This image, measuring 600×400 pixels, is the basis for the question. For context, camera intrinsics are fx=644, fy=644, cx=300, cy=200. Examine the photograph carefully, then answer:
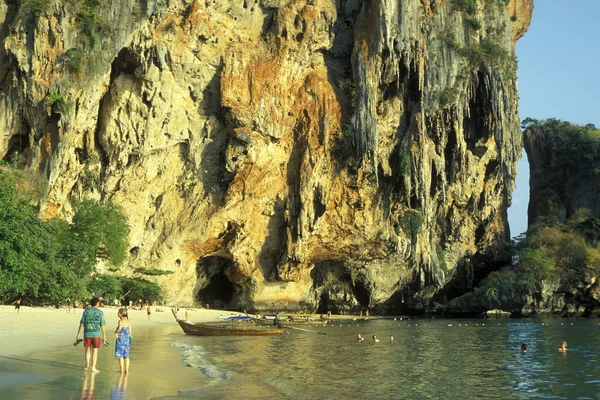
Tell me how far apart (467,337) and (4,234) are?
22829 millimetres

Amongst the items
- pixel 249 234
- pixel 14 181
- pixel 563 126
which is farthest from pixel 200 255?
pixel 563 126

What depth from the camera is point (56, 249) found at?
111 ft

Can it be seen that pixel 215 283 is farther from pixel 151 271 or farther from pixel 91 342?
pixel 91 342

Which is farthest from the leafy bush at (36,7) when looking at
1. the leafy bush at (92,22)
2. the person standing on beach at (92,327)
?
the person standing on beach at (92,327)

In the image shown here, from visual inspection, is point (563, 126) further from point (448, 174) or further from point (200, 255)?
point (200, 255)

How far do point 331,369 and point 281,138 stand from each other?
33.1 m

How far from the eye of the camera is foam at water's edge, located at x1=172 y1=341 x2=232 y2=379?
53.6 ft

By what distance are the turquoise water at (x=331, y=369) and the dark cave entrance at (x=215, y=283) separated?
2201 centimetres

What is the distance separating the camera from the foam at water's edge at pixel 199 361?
1635 centimetres

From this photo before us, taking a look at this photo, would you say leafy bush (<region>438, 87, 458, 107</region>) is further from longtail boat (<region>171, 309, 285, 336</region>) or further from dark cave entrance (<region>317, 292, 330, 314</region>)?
longtail boat (<region>171, 309, 285, 336</region>)

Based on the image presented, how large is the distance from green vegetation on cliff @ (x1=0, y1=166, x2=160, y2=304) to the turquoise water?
5885 millimetres

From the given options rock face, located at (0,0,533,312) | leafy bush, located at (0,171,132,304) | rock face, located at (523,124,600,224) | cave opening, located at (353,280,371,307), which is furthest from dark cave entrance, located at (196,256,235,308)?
rock face, located at (523,124,600,224)

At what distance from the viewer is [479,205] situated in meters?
61.8

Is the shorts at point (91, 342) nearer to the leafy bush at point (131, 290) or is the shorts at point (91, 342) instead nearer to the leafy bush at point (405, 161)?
the leafy bush at point (131, 290)
